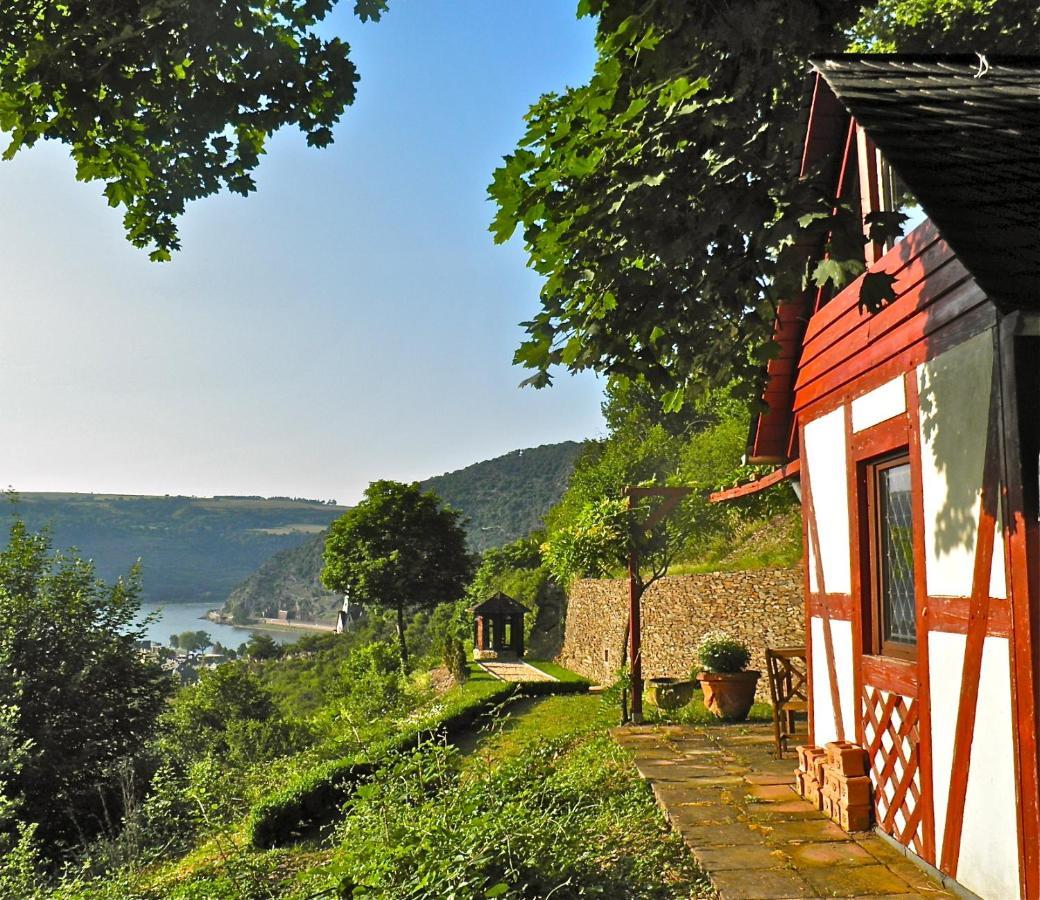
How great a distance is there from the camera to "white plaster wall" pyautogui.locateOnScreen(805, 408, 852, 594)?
6.73 metres

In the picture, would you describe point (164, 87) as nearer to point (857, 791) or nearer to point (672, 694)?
point (857, 791)

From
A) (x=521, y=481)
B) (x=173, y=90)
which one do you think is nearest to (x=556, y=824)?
(x=173, y=90)

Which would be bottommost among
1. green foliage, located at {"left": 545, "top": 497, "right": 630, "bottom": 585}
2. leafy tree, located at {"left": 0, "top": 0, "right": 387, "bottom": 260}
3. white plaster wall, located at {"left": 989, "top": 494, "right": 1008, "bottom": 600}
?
white plaster wall, located at {"left": 989, "top": 494, "right": 1008, "bottom": 600}

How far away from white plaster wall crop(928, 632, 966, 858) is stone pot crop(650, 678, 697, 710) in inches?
329

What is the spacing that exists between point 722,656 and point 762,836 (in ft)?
21.7

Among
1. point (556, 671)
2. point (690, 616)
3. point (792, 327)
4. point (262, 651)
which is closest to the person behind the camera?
point (792, 327)

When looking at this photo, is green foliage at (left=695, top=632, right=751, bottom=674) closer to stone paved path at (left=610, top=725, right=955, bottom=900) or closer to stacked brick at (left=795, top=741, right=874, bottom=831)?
stone paved path at (left=610, top=725, right=955, bottom=900)

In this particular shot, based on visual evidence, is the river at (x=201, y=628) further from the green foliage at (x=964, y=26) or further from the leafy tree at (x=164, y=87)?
the leafy tree at (x=164, y=87)

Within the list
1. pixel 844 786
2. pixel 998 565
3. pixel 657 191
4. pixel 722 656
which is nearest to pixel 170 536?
pixel 722 656

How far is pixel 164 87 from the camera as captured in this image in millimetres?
5328

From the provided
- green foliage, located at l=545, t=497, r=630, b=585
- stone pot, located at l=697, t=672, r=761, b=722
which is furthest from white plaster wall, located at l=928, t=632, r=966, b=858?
green foliage, located at l=545, t=497, r=630, b=585

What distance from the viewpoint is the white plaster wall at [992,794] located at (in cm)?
427

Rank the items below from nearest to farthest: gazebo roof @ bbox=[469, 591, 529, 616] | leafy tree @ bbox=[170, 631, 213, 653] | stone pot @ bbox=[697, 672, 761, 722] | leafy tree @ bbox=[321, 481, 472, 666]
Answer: stone pot @ bbox=[697, 672, 761, 722], gazebo roof @ bbox=[469, 591, 529, 616], leafy tree @ bbox=[321, 481, 472, 666], leafy tree @ bbox=[170, 631, 213, 653]

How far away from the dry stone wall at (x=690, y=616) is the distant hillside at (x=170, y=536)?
143m
